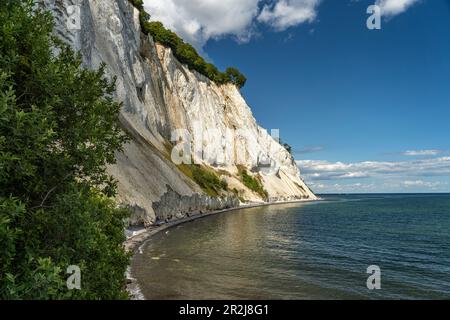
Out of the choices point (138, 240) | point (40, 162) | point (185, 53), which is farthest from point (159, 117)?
point (40, 162)

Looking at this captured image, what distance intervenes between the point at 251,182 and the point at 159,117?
5186 centimetres

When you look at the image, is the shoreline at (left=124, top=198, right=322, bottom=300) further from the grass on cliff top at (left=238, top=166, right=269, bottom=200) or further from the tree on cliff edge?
the grass on cliff top at (left=238, top=166, right=269, bottom=200)

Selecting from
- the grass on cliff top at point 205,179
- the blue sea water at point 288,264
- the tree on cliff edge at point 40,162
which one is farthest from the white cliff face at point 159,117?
the tree on cliff edge at point 40,162

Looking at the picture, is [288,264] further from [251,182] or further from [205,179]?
[251,182]

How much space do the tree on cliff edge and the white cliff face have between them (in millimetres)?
27403

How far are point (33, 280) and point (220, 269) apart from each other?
24.4m

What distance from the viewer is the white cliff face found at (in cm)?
5462

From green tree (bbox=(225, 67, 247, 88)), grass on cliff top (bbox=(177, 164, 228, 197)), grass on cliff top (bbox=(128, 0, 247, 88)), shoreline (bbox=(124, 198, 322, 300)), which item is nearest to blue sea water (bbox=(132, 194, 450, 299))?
shoreline (bbox=(124, 198, 322, 300))

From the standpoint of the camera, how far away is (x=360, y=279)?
2894 centimetres

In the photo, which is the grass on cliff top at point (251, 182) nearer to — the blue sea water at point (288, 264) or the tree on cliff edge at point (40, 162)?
the blue sea water at point (288, 264)

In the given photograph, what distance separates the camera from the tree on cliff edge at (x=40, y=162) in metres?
8.09

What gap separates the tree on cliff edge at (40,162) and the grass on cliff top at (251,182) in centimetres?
11826
